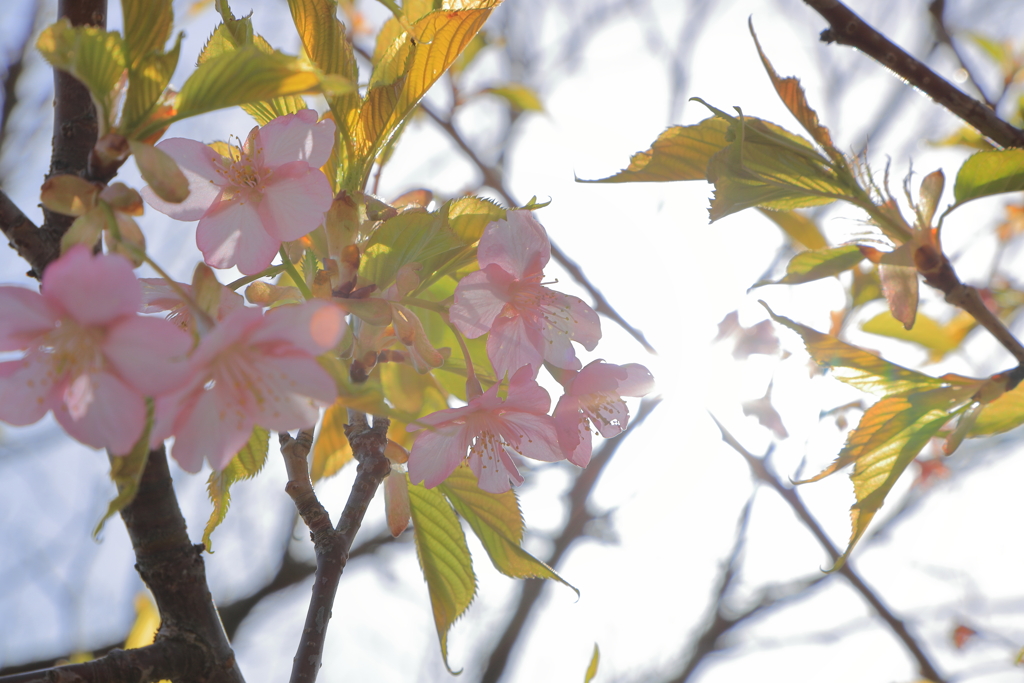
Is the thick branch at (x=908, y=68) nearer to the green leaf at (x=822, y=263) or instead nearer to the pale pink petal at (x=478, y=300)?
the green leaf at (x=822, y=263)

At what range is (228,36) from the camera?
762mm

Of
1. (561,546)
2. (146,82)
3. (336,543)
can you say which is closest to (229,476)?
(336,543)

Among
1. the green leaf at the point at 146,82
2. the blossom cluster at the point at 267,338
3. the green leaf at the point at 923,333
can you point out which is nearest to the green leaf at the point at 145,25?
the green leaf at the point at 146,82

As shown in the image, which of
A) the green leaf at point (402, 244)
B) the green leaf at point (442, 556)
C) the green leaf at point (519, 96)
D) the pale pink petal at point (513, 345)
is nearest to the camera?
the green leaf at point (402, 244)

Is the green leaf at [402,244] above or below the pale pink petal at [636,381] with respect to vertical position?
above

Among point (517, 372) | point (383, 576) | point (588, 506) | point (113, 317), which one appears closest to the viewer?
point (113, 317)

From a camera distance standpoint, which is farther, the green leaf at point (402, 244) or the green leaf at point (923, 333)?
the green leaf at point (923, 333)

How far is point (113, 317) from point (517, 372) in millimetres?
391

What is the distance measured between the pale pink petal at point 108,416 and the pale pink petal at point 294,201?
278 millimetres

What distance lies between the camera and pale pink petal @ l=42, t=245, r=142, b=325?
46 cm

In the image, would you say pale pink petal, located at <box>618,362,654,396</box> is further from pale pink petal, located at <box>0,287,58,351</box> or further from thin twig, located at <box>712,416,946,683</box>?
pale pink petal, located at <box>0,287,58,351</box>

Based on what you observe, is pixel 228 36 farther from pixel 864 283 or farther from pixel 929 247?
pixel 864 283

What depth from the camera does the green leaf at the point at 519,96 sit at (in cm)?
195

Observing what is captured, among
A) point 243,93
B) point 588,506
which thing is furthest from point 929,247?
point 588,506
